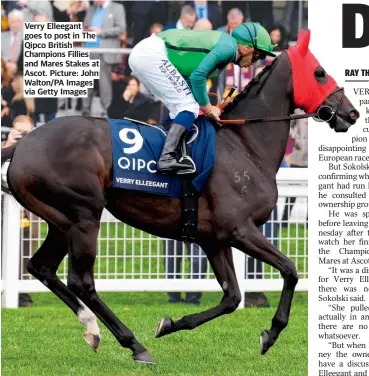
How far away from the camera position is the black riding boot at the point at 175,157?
7.51 meters

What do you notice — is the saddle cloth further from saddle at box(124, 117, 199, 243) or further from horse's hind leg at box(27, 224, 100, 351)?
horse's hind leg at box(27, 224, 100, 351)

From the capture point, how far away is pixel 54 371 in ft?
24.4

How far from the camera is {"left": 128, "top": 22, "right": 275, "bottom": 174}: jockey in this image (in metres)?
7.52

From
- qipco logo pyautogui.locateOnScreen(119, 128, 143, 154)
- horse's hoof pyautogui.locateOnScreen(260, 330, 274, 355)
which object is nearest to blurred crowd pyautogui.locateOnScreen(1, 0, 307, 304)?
qipco logo pyautogui.locateOnScreen(119, 128, 143, 154)

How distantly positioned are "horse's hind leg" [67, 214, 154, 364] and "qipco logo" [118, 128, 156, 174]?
0.37 m

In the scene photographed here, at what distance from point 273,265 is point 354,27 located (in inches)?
58.3

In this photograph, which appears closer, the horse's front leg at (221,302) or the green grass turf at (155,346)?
the green grass turf at (155,346)

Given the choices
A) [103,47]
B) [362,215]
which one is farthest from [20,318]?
[103,47]

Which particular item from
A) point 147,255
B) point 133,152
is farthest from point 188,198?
point 147,255

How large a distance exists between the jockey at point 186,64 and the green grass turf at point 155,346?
1205 mm

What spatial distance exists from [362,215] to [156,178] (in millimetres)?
1295

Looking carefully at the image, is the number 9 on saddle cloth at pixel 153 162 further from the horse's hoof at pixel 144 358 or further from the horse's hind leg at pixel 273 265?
the horse's hoof at pixel 144 358

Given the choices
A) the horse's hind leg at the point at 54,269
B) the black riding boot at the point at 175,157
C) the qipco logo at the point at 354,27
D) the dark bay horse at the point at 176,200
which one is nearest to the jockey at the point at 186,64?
the black riding boot at the point at 175,157

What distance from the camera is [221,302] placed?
307 inches
